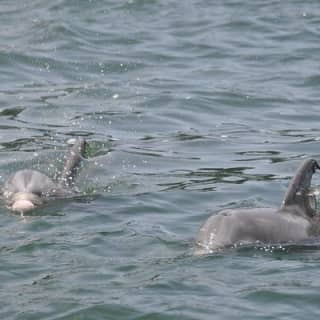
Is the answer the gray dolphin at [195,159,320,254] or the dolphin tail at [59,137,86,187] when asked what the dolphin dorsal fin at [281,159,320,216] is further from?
the dolphin tail at [59,137,86,187]

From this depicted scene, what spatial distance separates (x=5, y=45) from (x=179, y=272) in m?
11.2

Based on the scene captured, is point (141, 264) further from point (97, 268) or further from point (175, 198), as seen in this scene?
point (175, 198)

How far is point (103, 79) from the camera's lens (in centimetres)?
1869

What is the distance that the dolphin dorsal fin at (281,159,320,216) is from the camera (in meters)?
10.7

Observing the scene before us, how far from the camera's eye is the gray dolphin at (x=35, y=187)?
12102 millimetres

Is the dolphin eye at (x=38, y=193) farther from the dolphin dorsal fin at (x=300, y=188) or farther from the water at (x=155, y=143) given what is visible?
the dolphin dorsal fin at (x=300, y=188)

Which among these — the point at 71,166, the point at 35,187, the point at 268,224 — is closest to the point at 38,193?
the point at 35,187

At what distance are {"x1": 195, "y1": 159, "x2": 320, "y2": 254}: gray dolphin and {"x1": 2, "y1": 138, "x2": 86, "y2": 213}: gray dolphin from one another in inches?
90.1

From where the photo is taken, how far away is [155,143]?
1490 cm

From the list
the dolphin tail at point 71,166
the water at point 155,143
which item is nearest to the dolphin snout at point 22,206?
the water at point 155,143

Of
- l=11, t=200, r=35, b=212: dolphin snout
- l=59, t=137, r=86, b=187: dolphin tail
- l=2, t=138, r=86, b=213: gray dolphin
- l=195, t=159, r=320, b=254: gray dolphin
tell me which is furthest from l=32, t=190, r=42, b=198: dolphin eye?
l=195, t=159, r=320, b=254: gray dolphin

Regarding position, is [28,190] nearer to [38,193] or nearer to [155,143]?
[38,193]

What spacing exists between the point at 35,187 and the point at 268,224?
288cm

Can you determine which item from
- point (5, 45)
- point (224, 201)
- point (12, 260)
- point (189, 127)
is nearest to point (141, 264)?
point (12, 260)
